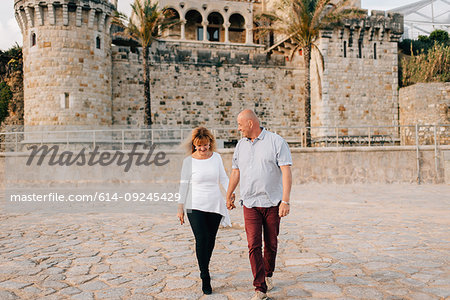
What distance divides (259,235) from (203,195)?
616 millimetres

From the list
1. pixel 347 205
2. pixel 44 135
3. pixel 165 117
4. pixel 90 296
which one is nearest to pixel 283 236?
pixel 90 296

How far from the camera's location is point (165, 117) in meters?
23.2

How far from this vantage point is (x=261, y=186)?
135 inches

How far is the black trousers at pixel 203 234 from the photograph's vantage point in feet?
11.8

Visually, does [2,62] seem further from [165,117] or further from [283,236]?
[283,236]

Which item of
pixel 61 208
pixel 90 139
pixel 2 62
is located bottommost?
pixel 61 208

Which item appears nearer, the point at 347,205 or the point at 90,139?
the point at 347,205

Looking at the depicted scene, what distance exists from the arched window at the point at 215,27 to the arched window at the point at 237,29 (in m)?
0.81

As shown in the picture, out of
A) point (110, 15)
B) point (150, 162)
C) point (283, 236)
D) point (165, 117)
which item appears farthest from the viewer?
point (165, 117)

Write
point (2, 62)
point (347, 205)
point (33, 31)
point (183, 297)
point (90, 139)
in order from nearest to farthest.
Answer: point (183, 297)
point (347, 205)
point (90, 139)
point (33, 31)
point (2, 62)

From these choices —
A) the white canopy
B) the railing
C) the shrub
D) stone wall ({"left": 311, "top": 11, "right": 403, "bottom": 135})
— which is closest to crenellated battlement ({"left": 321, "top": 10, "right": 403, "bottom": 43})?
stone wall ({"left": 311, "top": 11, "right": 403, "bottom": 135})

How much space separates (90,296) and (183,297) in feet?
2.67

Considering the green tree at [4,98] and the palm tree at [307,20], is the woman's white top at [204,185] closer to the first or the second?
the palm tree at [307,20]

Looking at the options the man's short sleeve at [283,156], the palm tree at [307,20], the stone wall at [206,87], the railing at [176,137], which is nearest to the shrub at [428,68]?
the railing at [176,137]
